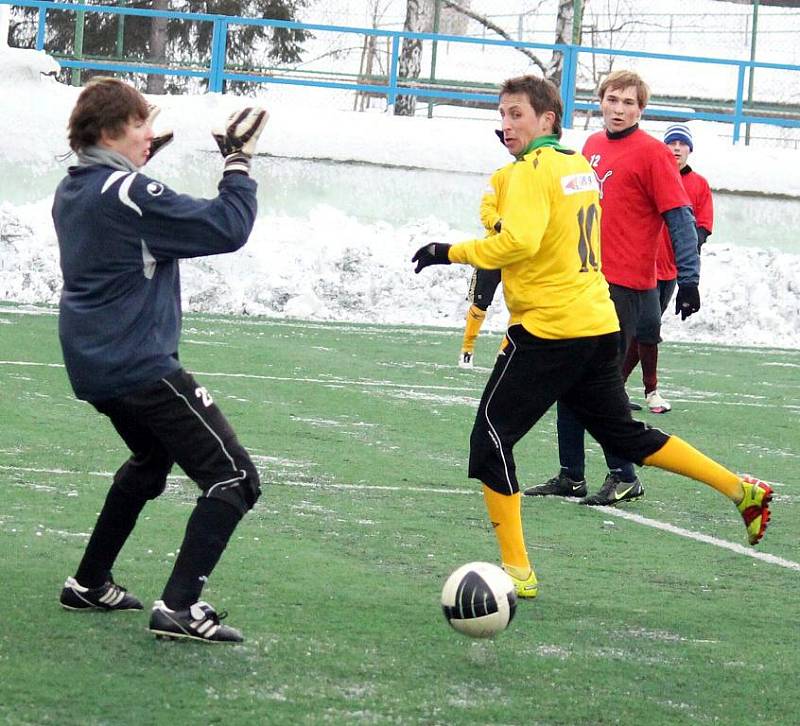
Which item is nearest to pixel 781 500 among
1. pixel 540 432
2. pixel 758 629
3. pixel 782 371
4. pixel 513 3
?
pixel 540 432

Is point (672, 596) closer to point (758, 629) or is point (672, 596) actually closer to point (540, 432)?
point (758, 629)

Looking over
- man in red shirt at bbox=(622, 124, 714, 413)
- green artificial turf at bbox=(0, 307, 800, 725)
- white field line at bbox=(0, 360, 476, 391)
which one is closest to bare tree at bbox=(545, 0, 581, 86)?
man in red shirt at bbox=(622, 124, 714, 413)

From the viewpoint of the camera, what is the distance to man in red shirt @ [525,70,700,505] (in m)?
7.81

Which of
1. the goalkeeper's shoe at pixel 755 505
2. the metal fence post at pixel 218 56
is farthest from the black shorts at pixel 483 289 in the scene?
the metal fence post at pixel 218 56

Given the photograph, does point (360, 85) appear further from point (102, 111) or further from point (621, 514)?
point (102, 111)

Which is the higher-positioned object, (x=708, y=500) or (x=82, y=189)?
(x=82, y=189)

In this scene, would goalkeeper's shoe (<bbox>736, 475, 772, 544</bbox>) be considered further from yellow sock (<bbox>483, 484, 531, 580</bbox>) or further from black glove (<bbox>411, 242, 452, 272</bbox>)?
black glove (<bbox>411, 242, 452, 272</bbox>)

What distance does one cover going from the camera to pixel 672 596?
19.5ft

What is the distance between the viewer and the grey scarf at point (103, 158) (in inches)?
187

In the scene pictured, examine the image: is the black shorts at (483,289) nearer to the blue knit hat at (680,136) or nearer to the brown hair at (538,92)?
the blue knit hat at (680,136)

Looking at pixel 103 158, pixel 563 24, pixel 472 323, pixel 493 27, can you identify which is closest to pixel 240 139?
pixel 103 158

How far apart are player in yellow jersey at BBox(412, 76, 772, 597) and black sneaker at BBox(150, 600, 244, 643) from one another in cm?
137

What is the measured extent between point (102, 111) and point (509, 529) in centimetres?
218

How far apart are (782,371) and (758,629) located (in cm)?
1053
